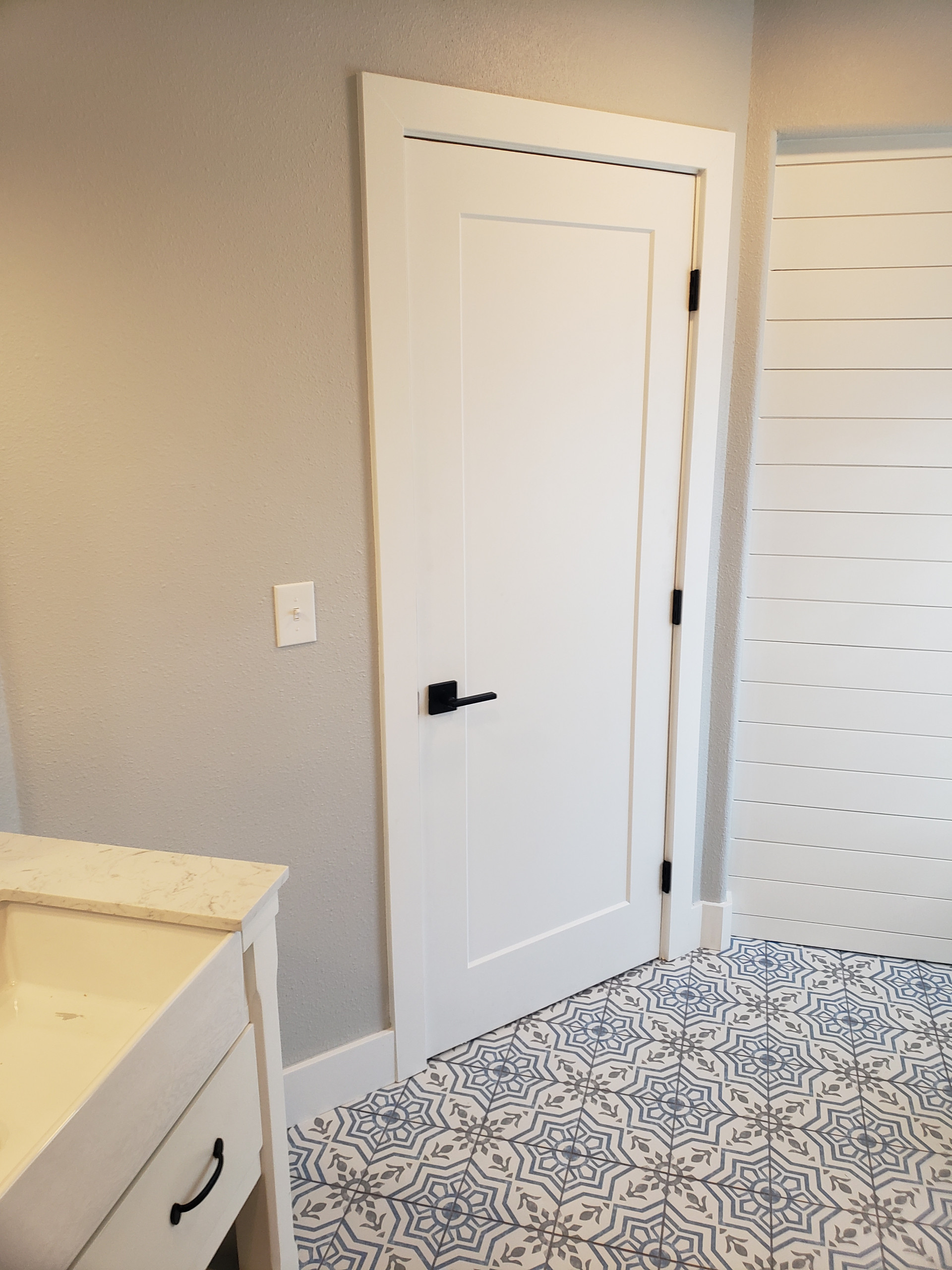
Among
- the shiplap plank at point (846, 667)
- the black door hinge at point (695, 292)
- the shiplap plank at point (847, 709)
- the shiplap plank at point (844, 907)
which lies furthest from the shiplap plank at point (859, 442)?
the shiplap plank at point (844, 907)

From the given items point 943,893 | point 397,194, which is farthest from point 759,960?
point 397,194

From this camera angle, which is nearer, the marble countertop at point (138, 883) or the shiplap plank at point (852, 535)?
the marble countertop at point (138, 883)

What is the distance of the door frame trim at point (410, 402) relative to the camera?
1604mm

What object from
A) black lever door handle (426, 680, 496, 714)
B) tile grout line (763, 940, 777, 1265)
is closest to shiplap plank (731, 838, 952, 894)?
tile grout line (763, 940, 777, 1265)

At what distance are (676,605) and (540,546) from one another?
0.47 meters

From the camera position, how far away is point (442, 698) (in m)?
1.89

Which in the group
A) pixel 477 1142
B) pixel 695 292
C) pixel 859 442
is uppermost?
pixel 695 292

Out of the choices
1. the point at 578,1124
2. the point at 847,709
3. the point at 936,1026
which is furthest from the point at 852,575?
the point at 578,1124

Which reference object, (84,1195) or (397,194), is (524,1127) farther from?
(397,194)

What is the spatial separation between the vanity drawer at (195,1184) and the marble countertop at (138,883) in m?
0.20

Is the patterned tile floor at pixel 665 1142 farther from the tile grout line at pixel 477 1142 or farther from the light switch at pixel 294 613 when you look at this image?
the light switch at pixel 294 613

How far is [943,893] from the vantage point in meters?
2.39

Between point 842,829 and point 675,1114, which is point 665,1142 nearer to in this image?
point 675,1114

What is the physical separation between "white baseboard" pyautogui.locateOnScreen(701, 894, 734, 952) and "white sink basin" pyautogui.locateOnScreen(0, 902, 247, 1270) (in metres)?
1.68
